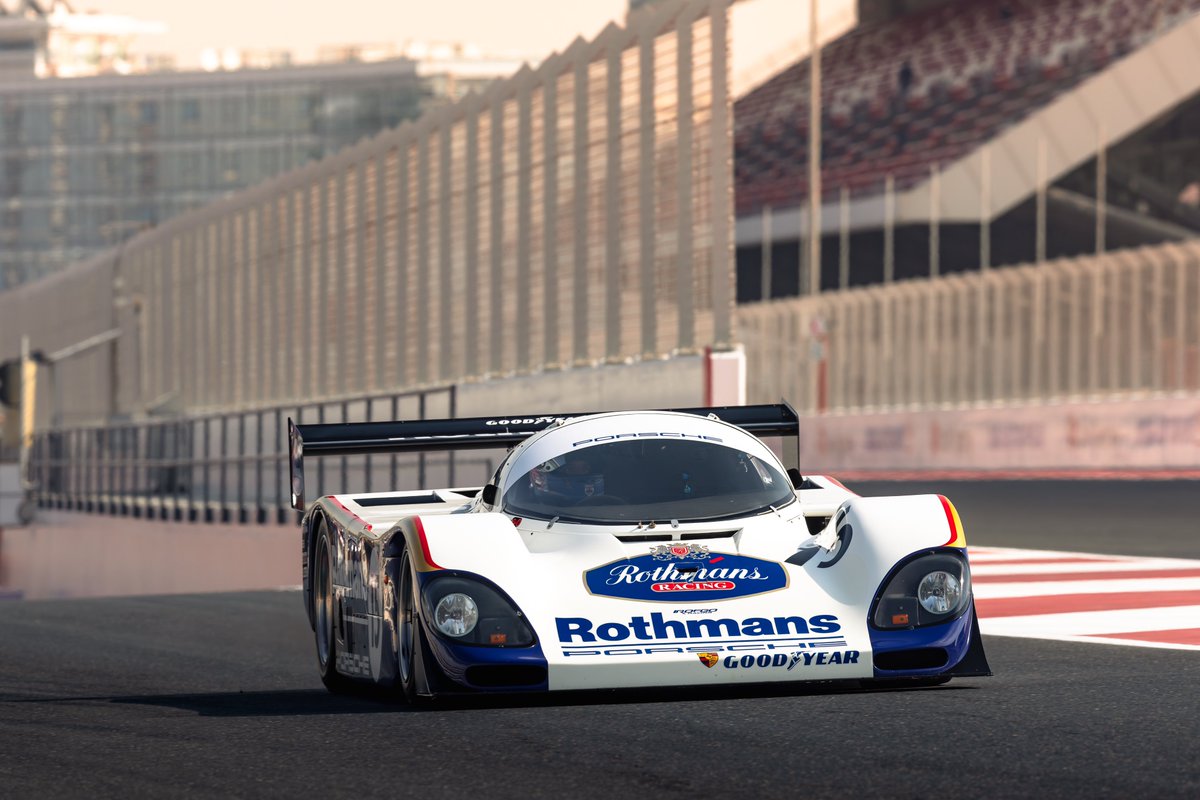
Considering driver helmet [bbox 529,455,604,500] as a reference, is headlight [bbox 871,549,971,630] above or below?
below

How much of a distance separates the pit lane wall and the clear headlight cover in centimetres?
2193

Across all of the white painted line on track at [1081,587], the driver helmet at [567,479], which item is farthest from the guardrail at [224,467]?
the driver helmet at [567,479]

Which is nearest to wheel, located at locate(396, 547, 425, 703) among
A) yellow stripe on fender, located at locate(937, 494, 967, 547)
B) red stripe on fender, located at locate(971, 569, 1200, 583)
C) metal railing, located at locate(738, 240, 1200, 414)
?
yellow stripe on fender, located at locate(937, 494, 967, 547)

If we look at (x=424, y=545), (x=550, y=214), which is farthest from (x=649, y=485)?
(x=550, y=214)

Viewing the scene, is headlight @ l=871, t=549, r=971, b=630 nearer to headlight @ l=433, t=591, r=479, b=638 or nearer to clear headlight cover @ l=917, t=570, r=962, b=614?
clear headlight cover @ l=917, t=570, r=962, b=614

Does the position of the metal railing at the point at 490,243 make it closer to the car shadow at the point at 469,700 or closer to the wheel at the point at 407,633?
the car shadow at the point at 469,700

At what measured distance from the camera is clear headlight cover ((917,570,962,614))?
26.0 feet

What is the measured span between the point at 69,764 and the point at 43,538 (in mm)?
31266

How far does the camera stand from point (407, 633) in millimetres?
8039

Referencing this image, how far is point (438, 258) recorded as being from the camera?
26.8m

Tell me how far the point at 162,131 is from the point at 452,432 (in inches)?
4708

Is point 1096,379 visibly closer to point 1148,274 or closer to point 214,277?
point 1148,274

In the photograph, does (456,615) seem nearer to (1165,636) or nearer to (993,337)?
(1165,636)

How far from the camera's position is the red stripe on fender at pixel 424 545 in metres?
7.82
